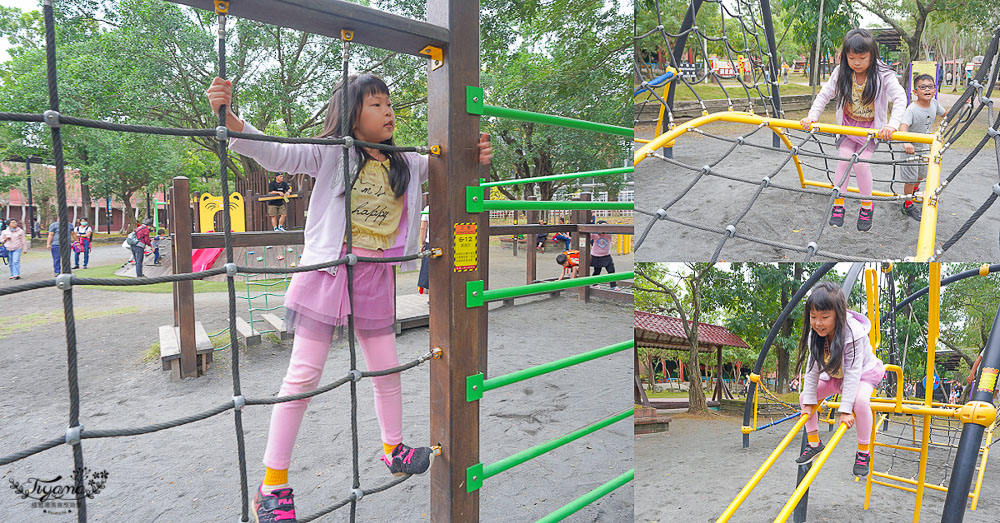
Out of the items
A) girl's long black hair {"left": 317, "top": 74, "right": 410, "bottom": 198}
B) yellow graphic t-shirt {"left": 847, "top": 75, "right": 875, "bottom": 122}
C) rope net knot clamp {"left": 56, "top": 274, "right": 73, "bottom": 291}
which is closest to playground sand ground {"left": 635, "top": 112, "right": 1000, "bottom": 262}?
yellow graphic t-shirt {"left": 847, "top": 75, "right": 875, "bottom": 122}

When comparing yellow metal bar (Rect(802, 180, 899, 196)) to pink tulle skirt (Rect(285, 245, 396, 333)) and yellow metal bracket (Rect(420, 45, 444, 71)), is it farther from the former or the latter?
pink tulle skirt (Rect(285, 245, 396, 333))

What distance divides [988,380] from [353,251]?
1.70m

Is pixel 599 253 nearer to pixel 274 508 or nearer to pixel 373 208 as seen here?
pixel 373 208

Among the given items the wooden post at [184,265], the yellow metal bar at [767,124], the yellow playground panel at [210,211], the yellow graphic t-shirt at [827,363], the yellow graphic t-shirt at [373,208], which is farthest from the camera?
the yellow playground panel at [210,211]

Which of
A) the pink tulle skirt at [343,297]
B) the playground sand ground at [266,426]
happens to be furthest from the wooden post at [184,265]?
the pink tulle skirt at [343,297]

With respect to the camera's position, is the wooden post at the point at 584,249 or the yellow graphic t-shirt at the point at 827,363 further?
the wooden post at the point at 584,249

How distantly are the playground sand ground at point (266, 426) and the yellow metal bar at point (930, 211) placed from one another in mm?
1284

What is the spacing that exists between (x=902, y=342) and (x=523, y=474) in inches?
69.0

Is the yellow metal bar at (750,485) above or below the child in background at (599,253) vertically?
below

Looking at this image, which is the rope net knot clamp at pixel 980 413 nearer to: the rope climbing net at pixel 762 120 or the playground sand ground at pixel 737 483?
the rope climbing net at pixel 762 120

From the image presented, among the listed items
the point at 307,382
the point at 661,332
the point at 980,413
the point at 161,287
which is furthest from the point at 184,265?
the point at 161,287

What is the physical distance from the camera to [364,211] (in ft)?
4.81

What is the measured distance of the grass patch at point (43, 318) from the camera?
18.4 feet

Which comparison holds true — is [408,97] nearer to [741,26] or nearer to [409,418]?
[409,418]
